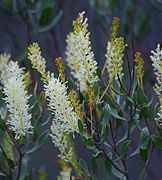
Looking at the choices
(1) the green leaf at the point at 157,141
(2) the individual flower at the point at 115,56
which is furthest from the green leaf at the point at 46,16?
(1) the green leaf at the point at 157,141

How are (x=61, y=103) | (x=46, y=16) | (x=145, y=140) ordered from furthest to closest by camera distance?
1. (x=46, y=16)
2. (x=145, y=140)
3. (x=61, y=103)

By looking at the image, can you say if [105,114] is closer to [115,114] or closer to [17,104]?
[115,114]

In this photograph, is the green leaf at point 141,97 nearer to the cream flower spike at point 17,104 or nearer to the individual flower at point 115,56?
the individual flower at point 115,56

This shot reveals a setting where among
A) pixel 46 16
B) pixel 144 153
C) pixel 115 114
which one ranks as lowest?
pixel 144 153

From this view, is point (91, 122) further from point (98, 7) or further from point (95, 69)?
point (98, 7)

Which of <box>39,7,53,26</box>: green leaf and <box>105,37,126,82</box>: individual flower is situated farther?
<box>39,7,53,26</box>: green leaf

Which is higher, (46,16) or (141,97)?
(46,16)

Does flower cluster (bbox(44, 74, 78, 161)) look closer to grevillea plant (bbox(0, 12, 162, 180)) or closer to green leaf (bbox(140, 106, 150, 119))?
grevillea plant (bbox(0, 12, 162, 180))

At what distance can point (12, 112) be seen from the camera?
1046mm

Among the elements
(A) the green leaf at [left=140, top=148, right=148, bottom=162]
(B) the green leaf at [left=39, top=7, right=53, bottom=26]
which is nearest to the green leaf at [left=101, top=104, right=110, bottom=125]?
(A) the green leaf at [left=140, top=148, right=148, bottom=162]

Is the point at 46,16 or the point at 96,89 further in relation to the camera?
the point at 46,16

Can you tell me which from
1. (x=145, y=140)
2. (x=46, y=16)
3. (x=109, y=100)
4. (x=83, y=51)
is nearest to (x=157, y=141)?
(x=145, y=140)

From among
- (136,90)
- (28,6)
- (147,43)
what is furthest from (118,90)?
(147,43)

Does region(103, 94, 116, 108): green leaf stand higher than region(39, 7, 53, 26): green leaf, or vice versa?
region(39, 7, 53, 26): green leaf
